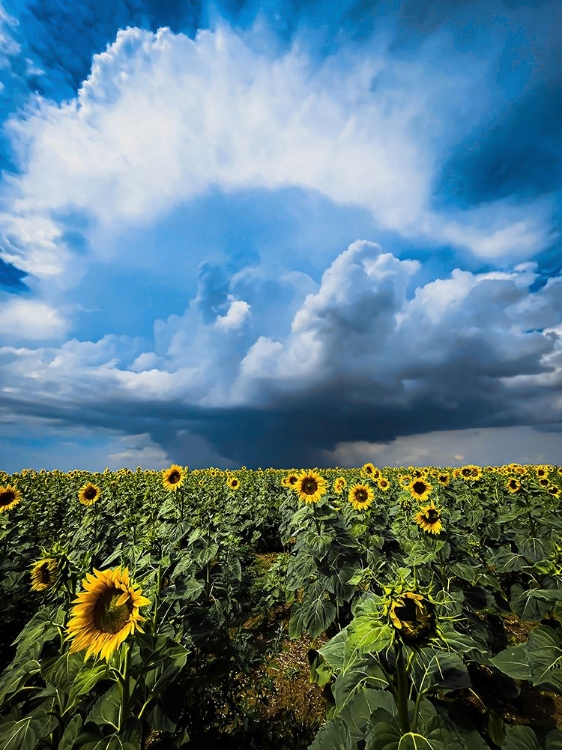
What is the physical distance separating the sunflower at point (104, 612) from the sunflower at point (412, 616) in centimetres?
140

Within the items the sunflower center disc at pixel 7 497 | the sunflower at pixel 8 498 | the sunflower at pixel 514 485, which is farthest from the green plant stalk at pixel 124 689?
the sunflower at pixel 514 485

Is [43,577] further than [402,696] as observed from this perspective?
Yes

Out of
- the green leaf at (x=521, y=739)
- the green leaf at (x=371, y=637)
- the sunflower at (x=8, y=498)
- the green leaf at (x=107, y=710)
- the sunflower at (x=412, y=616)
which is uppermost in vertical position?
the sunflower at (x=8, y=498)

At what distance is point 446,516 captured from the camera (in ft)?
17.8

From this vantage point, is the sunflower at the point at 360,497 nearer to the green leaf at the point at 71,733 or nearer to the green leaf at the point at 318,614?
the green leaf at the point at 318,614

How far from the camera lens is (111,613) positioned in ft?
6.93

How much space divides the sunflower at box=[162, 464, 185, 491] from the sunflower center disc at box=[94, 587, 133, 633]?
184 inches

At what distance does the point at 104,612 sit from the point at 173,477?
5.02 m

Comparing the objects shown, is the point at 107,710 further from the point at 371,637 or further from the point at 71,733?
the point at 371,637

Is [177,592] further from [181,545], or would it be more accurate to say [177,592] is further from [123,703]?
[181,545]

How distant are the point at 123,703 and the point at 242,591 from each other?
4.43 metres

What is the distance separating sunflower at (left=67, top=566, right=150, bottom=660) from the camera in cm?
207

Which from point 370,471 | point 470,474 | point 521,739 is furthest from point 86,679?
point 470,474

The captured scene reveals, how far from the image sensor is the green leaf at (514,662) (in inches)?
80.2
